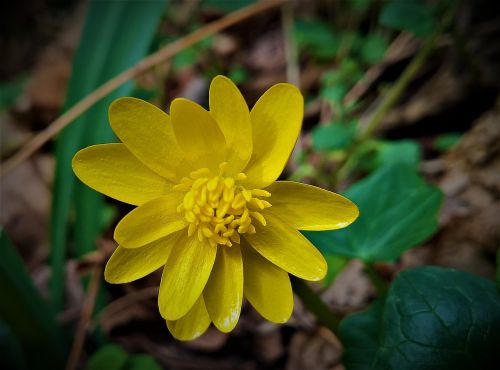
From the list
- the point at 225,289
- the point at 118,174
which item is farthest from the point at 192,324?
the point at 118,174

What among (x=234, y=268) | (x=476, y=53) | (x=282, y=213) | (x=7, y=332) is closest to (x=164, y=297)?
(x=234, y=268)

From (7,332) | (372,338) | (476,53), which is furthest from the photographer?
(476,53)

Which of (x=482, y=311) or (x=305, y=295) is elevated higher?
(x=482, y=311)

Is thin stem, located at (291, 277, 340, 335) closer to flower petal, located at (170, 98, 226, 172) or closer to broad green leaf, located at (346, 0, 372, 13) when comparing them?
flower petal, located at (170, 98, 226, 172)

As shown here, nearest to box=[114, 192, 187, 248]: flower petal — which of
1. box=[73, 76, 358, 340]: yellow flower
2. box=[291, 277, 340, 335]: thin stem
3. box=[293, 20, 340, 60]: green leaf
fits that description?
box=[73, 76, 358, 340]: yellow flower

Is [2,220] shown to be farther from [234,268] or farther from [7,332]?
[234,268]

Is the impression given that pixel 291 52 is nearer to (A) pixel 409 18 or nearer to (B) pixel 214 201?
(A) pixel 409 18

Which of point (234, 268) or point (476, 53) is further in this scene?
point (476, 53)
